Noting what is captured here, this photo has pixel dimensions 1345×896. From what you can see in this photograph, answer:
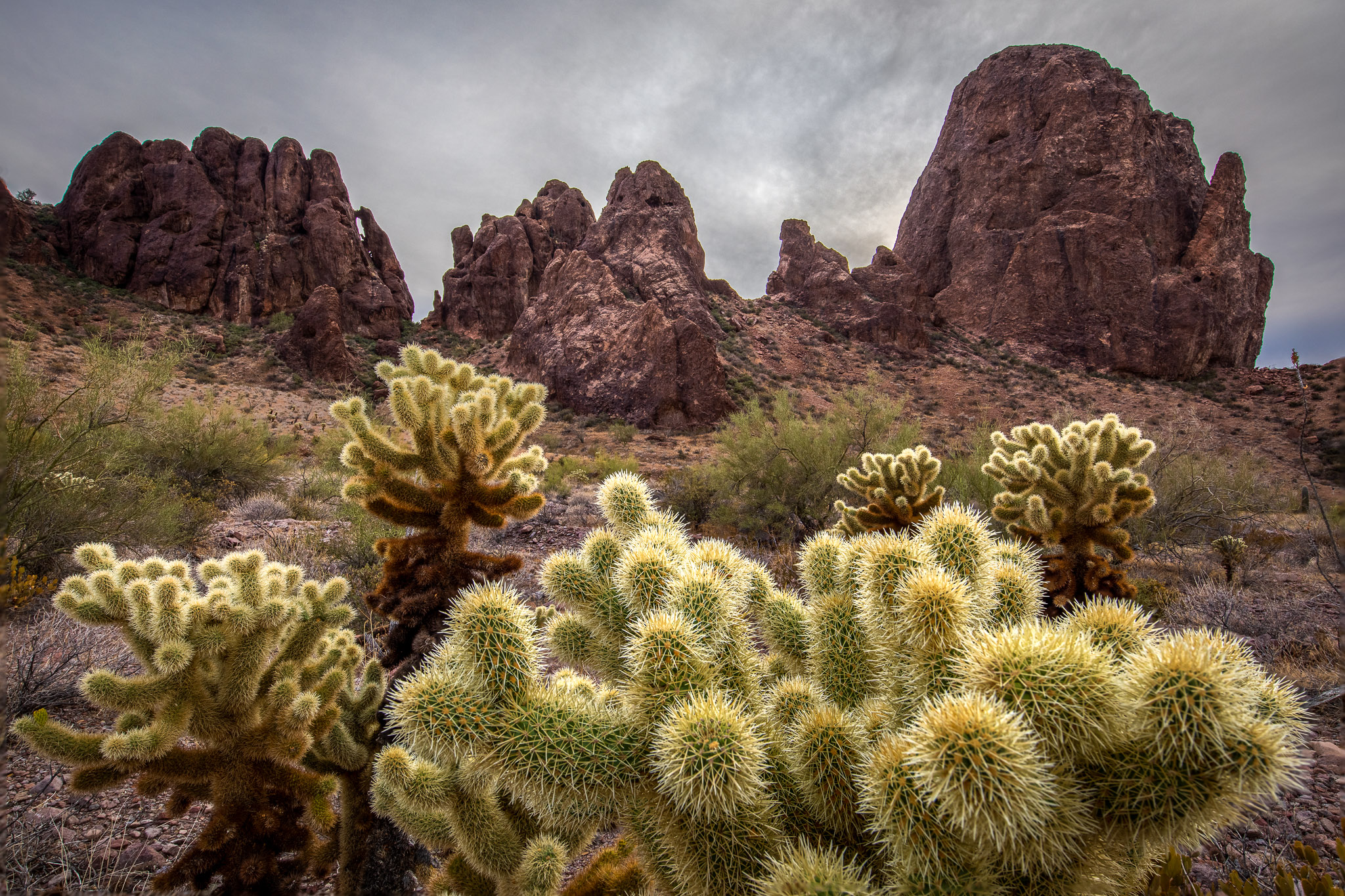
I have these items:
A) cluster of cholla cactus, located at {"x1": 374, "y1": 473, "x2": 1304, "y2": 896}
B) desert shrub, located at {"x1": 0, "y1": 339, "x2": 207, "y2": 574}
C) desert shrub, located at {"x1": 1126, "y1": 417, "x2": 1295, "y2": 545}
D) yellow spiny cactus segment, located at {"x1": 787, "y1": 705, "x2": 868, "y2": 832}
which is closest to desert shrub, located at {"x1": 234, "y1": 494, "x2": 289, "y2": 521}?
desert shrub, located at {"x1": 0, "y1": 339, "x2": 207, "y2": 574}

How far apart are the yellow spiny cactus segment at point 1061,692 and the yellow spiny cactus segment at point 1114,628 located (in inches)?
8.3

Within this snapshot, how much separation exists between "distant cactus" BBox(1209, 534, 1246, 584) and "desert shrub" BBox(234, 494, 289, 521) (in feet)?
43.4

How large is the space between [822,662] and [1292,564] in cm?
1030

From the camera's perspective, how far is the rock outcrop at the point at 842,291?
32750 mm

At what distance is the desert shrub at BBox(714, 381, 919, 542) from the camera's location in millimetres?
9516

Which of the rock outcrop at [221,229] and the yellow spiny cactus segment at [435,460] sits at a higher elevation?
the rock outcrop at [221,229]

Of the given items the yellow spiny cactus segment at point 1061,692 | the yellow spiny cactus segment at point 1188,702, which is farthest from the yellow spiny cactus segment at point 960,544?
the yellow spiny cactus segment at point 1188,702

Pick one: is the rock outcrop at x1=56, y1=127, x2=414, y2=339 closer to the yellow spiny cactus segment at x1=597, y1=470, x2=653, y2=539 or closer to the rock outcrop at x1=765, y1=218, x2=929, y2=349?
the rock outcrop at x1=765, y1=218, x2=929, y2=349

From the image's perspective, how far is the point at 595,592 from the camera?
2.42 m

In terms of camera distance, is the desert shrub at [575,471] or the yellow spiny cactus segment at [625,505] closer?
the yellow spiny cactus segment at [625,505]

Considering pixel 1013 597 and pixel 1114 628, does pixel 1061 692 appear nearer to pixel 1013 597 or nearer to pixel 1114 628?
pixel 1114 628

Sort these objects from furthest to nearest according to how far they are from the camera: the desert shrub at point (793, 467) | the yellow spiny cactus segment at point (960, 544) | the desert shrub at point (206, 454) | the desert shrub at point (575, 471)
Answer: the desert shrub at point (575, 471)
the desert shrub at point (793, 467)
the desert shrub at point (206, 454)
the yellow spiny cactus segment at point (960, 544)

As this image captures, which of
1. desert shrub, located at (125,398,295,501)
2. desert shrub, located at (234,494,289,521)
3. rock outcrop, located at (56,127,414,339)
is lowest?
desert shrub, located at (234,494,289,521)

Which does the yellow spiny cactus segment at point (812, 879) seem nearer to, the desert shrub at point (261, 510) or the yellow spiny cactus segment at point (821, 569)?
the yellow spiny cactus segment at point (821, 569)
